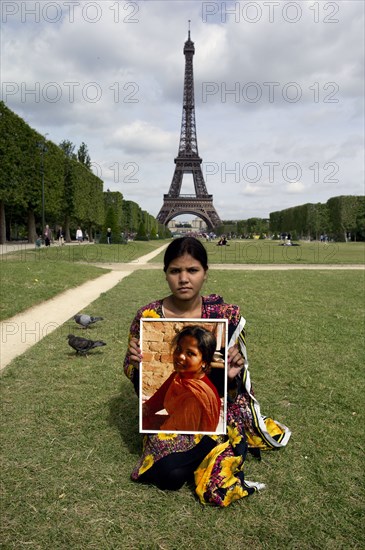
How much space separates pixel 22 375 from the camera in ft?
16.8

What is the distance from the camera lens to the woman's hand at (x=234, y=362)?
2.75m

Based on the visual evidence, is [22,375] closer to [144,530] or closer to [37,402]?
[37,402]

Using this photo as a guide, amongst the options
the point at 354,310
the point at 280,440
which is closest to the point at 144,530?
the point at 280,440

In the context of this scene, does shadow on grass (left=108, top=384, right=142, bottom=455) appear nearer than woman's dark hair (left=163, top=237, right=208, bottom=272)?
No

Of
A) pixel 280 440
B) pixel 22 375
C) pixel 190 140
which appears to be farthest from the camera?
pixel 190 140

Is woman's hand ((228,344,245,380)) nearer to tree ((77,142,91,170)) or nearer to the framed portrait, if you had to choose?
the framed portrait

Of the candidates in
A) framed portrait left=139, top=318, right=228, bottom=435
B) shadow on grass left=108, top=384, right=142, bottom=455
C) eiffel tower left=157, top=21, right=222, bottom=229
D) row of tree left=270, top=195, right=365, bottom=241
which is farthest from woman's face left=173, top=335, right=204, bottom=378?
eiffel tower left=157, top=21, right=222, bottom=229

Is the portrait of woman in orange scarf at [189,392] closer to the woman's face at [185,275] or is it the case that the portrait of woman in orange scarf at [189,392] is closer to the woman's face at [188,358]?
the woman's face at [188,358]

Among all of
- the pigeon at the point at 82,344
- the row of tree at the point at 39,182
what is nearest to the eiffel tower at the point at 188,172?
the row of tree at the point at 39,182

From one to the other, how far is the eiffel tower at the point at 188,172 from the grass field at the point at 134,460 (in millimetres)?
69120

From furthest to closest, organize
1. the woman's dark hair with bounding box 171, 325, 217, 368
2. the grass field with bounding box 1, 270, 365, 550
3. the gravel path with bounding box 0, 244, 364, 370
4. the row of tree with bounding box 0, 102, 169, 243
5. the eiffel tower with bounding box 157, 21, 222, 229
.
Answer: the eiffel tower with bounding box 157, 21, 222, 229 < the row of tree with bounding box 0, 102, 169, 243 < the gravel path with bounding box 0, 244, 364, 370 < the woman's dark hair with bounding box 171, 325, 217, 368 < the grass field with bounding box 1, 270, 365, 550

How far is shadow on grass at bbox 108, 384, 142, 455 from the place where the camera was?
3.48 m

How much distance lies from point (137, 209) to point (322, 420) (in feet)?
225

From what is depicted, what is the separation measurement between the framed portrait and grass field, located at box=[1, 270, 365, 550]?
0.47 meters
